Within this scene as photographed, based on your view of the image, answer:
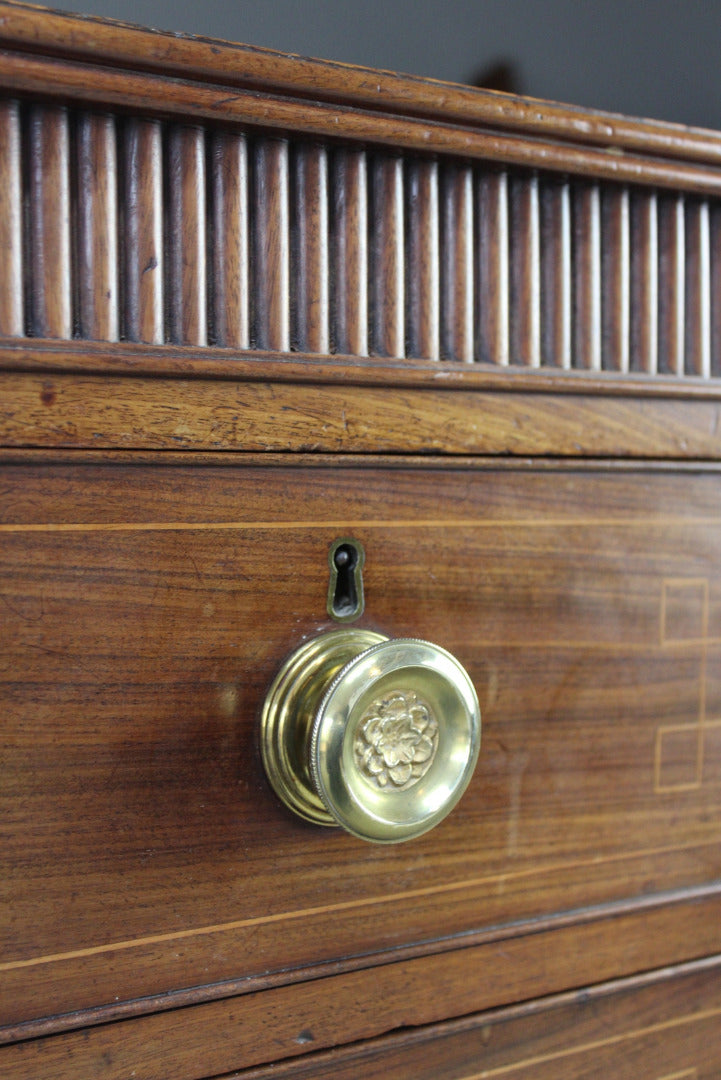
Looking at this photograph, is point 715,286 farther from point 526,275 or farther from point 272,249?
point 272,249

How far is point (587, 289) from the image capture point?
0.48 metres

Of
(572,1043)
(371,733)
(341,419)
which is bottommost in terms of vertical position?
(572,1043)

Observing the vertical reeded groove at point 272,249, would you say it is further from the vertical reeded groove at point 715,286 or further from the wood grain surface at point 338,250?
the vertical reeded groove at point 715,286

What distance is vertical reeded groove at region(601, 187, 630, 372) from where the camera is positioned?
485 millimetres

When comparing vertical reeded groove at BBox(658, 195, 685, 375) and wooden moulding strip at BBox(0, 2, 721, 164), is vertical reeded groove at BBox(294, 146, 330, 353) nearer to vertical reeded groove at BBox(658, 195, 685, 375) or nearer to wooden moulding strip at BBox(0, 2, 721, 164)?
wooden moulding strip at BBox(0, 2, 721, 164)

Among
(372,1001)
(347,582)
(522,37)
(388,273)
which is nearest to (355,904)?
(372,1001)

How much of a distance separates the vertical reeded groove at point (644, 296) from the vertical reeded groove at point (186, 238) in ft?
0.76

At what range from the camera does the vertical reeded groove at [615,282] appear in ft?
1.59

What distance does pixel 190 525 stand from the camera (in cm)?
40

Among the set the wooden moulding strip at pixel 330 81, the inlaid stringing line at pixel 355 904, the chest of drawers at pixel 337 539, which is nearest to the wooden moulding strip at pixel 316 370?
the chest of drawers at pixel 337 539

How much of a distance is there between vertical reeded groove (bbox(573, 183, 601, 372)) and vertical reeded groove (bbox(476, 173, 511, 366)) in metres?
0.04

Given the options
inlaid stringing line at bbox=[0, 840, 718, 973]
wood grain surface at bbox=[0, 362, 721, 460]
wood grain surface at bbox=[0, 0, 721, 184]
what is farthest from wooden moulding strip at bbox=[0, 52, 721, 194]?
inlaid stringing line at bbox=[0, 840, 718, 973]

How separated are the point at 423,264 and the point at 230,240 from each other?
0.31 ft

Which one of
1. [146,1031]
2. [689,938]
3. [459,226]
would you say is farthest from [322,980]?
[459,226]
